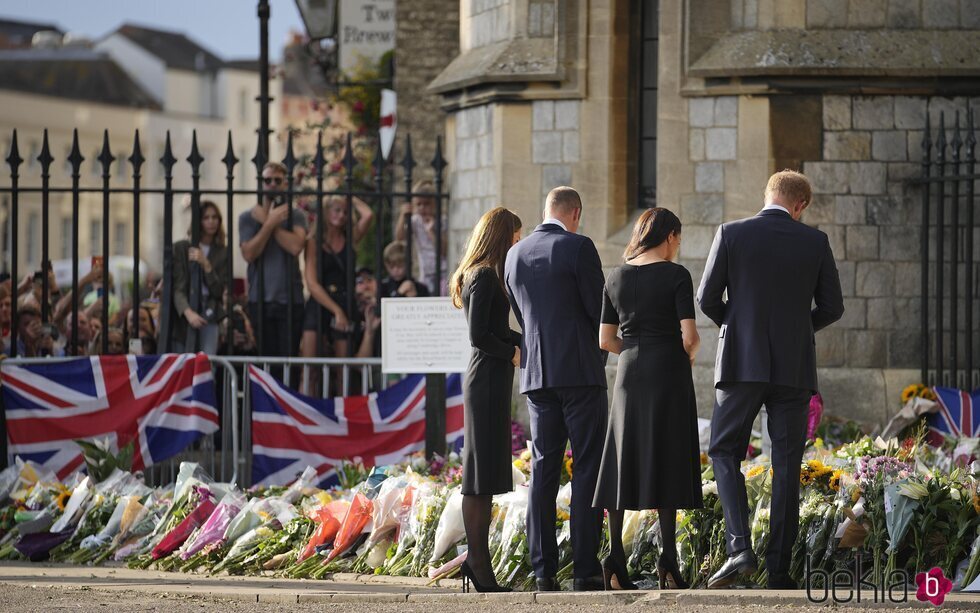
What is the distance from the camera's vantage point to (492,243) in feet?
28.2

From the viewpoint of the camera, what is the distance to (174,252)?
1266cm

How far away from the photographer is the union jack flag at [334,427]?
11938 mm

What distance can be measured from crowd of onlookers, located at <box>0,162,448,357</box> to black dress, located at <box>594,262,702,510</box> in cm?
449

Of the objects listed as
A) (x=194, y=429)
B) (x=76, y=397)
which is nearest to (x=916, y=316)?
(x=194, y=429)

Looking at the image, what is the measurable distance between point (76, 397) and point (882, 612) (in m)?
6.45

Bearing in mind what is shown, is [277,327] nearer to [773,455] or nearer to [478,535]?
[478,535]

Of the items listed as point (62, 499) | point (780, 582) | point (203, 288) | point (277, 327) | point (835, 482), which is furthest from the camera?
point (277, 327)

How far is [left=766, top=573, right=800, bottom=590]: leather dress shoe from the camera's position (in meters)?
8.04

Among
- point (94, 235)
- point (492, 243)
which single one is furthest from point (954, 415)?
point (94, 235)

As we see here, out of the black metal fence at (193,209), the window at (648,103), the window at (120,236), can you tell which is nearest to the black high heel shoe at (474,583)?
the black metal fence at (193,209)

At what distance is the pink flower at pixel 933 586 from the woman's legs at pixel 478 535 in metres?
2.04

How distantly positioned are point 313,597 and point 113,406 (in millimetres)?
3931

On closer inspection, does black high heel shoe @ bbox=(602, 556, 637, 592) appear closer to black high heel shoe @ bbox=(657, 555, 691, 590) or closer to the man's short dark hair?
black high heel shoe @ bbox=(657, 555, 691, 590)

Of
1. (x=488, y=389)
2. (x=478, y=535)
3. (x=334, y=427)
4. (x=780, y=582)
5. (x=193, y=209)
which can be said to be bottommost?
(x=780, y=582)
